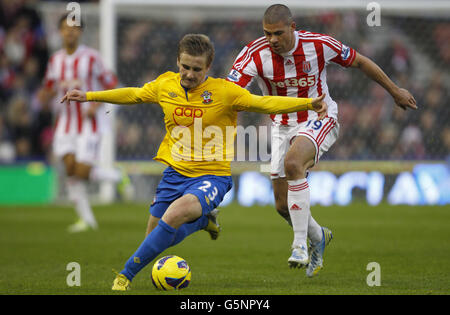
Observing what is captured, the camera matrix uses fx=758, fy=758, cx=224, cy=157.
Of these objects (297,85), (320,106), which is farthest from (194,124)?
(297,85)

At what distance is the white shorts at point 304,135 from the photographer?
246 inches

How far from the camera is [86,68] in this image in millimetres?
10234

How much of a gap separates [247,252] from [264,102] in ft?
9.50

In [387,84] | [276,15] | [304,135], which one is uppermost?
[276,15]

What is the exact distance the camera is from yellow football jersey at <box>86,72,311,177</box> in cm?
555

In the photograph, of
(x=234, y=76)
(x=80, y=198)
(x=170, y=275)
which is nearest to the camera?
(x=170, y=275)

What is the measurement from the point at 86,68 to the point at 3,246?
285 centimetres

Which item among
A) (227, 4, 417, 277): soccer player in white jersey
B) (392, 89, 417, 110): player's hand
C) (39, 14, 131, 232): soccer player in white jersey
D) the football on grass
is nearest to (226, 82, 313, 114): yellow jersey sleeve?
(227, 4, 417, 277): soccer player in white jersey

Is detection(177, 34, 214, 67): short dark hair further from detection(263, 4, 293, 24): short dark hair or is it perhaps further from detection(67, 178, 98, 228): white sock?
detection(67, 178, 98, 228): white sock

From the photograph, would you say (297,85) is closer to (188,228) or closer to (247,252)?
(188,228)

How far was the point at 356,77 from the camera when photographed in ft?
45.9

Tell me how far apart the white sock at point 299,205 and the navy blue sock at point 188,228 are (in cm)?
70

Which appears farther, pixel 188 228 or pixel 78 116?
pixel 78 116
